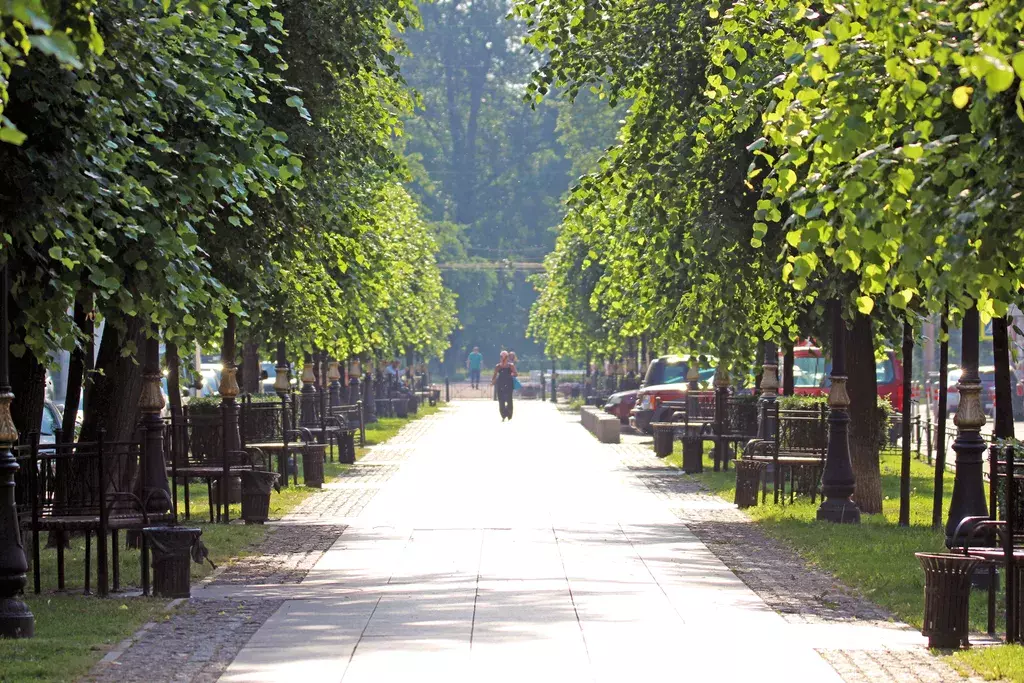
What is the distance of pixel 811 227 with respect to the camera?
25.7 feet

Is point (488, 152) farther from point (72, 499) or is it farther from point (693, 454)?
point (72, 499)

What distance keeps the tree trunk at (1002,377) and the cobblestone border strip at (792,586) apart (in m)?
1.94

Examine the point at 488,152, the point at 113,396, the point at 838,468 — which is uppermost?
the point at 488,152

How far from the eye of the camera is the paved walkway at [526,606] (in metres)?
9.30

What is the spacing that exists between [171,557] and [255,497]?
6056 millimetres

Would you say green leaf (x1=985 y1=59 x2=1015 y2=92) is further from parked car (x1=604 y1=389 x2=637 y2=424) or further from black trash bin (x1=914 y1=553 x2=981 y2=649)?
parked car (x1=604 y1=389 x2=637 y2=424)

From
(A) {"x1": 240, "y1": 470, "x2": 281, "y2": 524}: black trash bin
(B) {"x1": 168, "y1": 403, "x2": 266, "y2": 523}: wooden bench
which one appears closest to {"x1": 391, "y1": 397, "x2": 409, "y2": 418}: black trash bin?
(B) {"x1": 168, "y1": 403, "x2": 266, "y2": 523}: wooden bench

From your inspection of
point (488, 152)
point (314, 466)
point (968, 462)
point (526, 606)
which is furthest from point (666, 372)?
point (488, 152)

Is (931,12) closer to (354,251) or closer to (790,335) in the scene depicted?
(354,251)

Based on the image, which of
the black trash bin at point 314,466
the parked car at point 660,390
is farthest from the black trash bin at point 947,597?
the parked car at point 660,390

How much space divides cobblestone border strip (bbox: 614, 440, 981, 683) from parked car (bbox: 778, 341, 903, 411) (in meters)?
11.3

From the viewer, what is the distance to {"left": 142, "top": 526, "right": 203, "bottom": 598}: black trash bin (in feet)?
39.5

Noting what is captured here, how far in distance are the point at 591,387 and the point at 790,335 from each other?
152ft

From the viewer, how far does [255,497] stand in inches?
714
